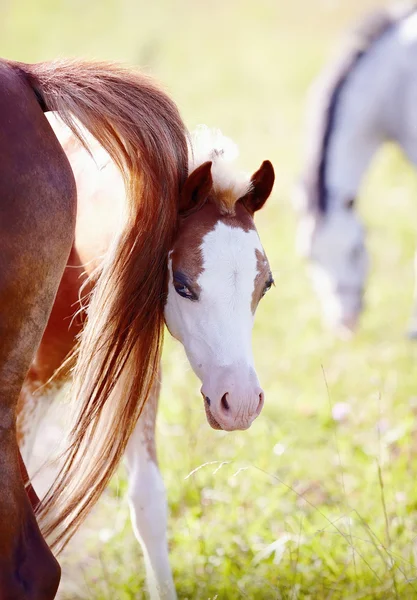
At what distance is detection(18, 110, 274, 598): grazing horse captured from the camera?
1832mm

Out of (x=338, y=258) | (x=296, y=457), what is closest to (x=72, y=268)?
(x=296, y=457)

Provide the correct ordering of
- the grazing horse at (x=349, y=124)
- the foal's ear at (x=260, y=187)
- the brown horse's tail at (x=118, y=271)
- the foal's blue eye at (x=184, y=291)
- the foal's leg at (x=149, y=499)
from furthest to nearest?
the grazing horse at (x=349, y=124)
the foal's leg at (x=149, y=499)
the foal's ear at (x=260, y=187)
the foal's blue eye at (x=184, y=291)
the brown horse's tail at (x=118, y=271)

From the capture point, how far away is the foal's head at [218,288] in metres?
1.82

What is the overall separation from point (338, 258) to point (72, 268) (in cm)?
361

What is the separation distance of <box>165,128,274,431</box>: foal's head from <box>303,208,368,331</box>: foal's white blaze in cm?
351

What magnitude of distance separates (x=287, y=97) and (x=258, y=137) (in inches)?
78.4

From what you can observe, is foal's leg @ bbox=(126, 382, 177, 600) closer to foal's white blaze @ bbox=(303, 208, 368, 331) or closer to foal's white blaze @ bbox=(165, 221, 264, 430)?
foal's white blaze @ bbox=(165, 221, 264, 430)

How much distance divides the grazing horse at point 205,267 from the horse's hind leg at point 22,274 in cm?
21

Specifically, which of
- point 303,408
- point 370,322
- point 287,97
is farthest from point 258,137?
point 303,408

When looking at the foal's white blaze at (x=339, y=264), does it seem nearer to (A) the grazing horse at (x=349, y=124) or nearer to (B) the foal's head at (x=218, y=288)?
(A) the grazing horse at (x=349, y=124)

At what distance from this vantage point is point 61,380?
7.56ft

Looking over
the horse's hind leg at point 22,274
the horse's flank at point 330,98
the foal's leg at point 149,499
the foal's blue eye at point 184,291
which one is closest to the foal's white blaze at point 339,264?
the horse's flank at point 330,98

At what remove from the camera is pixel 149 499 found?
2.50 metres

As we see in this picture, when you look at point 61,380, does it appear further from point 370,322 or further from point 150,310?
point 370,322
